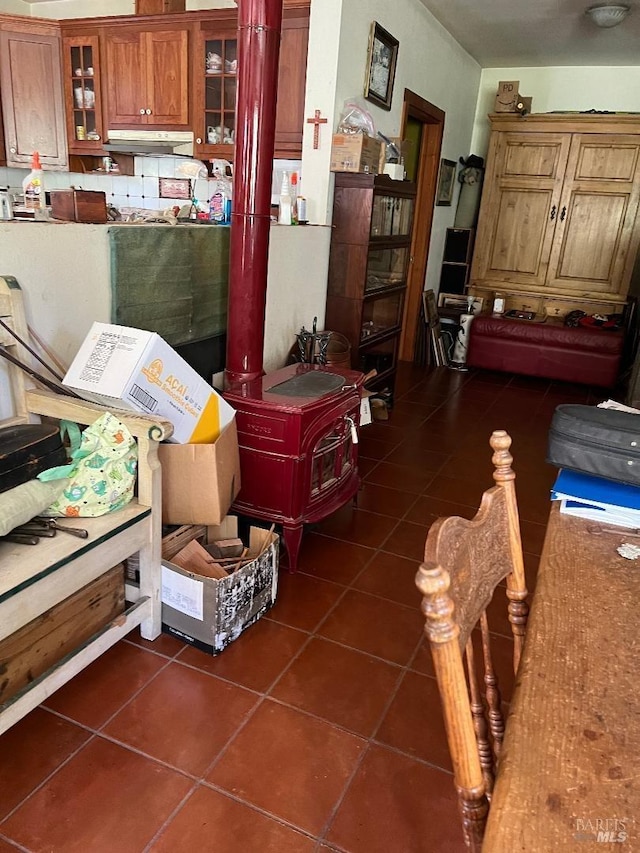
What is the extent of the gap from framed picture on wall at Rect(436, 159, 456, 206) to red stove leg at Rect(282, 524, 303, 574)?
12.7 ft

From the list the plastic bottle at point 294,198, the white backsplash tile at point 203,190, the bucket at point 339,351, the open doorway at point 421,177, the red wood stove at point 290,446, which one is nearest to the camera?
the red wood stove at point 290,446

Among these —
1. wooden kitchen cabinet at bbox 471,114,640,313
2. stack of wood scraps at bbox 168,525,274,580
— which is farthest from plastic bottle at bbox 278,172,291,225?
wooden kitchen cabinet at bbox 471,114,640,313

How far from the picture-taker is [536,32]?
452 centimetres

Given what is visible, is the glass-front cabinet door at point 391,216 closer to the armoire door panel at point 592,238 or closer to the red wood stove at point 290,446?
the red wood stove at point 290,446

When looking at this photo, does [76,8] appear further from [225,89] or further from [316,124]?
[316,124]

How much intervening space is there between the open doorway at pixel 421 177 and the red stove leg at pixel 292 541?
333 cm

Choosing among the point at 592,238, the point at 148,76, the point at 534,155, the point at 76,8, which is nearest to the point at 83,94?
the point at 148,76

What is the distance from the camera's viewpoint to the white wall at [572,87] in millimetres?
5246

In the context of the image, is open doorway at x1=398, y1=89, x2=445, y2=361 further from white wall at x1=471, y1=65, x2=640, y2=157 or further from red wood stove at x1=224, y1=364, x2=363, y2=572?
red wood stove at x1=224, y1=364, x2=363, y2=572

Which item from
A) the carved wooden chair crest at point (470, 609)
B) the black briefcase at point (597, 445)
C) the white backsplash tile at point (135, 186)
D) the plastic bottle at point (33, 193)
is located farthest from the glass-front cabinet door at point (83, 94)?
the carved wooden chair crest at point (470, 609)

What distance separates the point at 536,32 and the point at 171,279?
376 cm

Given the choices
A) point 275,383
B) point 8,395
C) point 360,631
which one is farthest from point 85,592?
point 275,383

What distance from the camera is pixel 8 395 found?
1.92 m

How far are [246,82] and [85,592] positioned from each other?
1818mm
